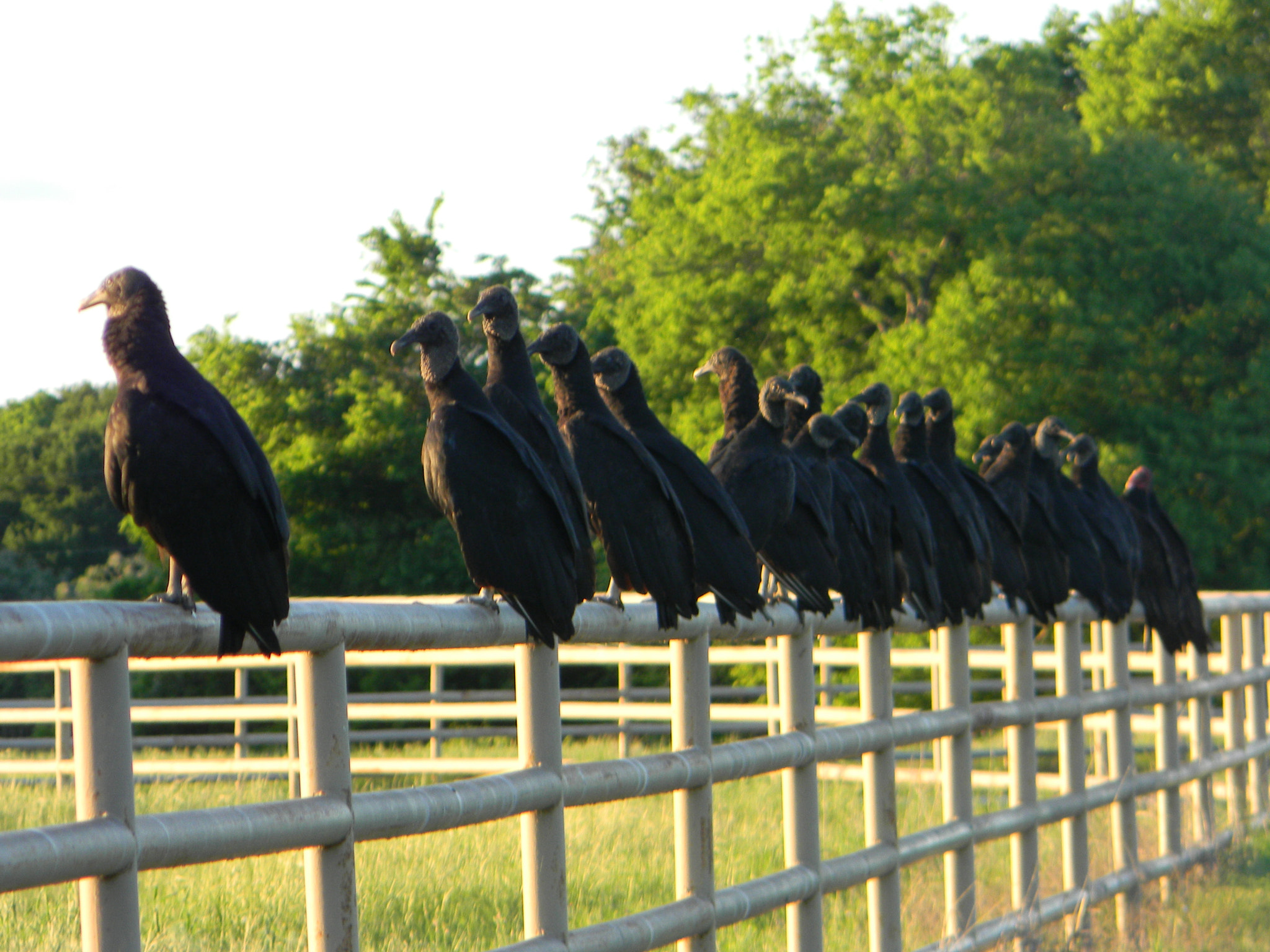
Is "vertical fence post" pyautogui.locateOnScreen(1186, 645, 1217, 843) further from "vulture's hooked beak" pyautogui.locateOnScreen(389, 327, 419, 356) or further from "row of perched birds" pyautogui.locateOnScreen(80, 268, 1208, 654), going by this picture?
"vulture's hooked beak" pyautogui.locateOnScreen(389, 327, 419, 356)

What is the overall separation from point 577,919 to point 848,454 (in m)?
2.05

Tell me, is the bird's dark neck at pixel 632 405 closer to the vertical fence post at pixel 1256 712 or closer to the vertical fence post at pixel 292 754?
the vertical fence post at pixel 292 754

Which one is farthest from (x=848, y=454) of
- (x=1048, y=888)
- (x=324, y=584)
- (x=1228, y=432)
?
(x=324, y=584)

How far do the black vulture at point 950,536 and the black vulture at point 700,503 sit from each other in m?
1.26

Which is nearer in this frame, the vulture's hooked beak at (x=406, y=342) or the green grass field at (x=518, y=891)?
the vulture's hooked beak at (x=406, y=342)

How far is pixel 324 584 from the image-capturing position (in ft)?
76.6

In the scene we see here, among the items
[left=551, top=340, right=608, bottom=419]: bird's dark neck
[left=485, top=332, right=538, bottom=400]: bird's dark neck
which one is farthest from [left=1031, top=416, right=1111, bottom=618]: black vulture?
[left=485, top=332, right=538, bottom=400]: bird's dark neck

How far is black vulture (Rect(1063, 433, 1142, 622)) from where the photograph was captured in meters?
6.63

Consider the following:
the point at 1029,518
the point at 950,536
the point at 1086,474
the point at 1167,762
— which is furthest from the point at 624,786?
the point at 1086,474

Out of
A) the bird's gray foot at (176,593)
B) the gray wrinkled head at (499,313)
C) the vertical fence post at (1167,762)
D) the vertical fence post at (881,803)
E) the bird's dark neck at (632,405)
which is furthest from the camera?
the vertical fence post at (1167,762)

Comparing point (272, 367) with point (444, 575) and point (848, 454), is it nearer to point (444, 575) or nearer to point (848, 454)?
point (444, 575)

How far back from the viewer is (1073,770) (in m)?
5.62

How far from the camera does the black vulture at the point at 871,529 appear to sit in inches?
179

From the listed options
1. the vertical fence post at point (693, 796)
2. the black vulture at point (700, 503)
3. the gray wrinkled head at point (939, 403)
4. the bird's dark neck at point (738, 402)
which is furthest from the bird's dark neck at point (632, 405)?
the gray wrinkled head at point (939, 403)
